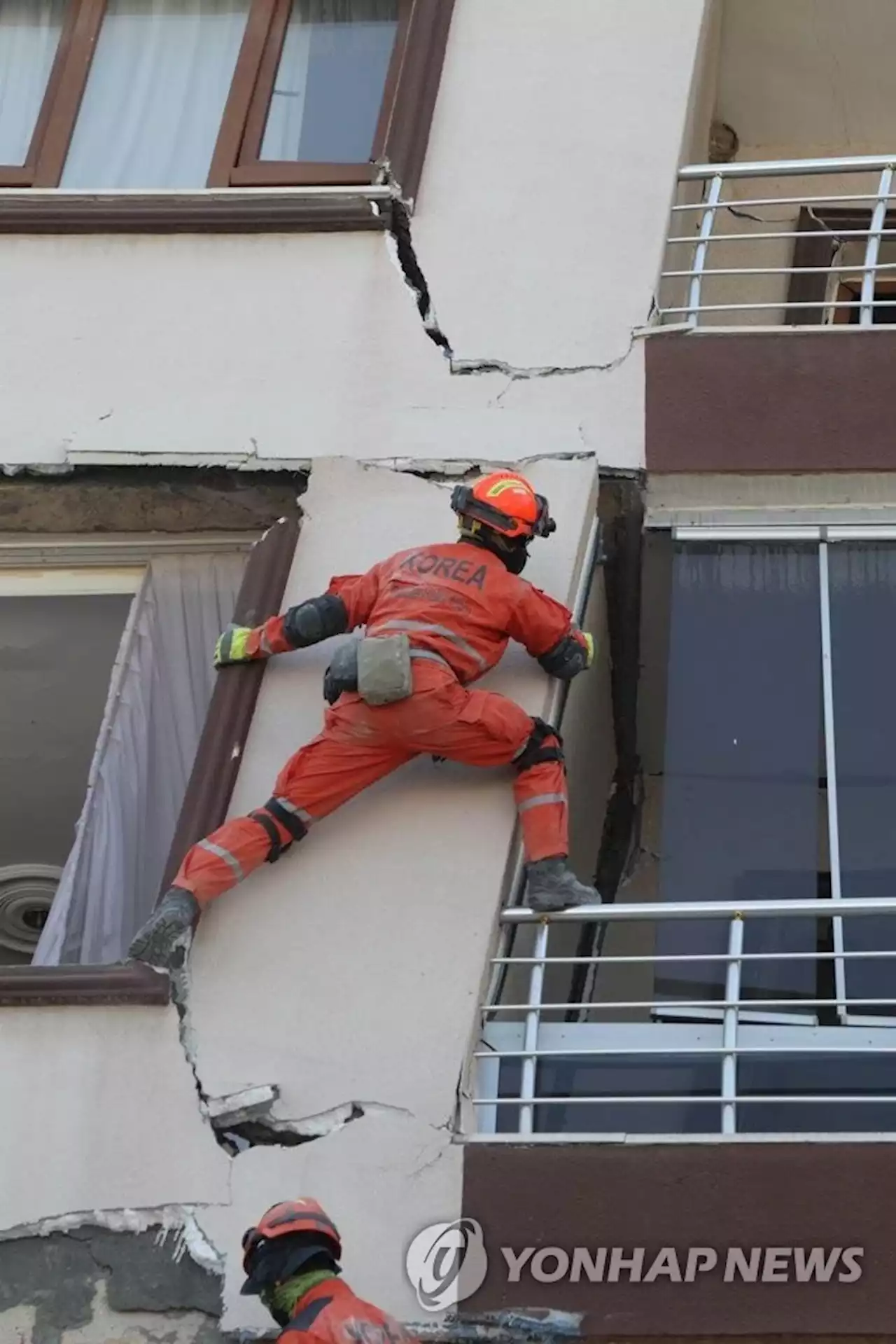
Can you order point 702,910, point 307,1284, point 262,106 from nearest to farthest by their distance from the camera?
point 307,1284 → point 702,910 → point 262,106

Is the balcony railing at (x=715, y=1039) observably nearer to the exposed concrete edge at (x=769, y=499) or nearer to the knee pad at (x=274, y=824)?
the knee pad at (x=274, y=824)

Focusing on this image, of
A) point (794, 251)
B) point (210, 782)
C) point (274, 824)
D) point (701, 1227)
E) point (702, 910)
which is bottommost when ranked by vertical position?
point (701, 1227)

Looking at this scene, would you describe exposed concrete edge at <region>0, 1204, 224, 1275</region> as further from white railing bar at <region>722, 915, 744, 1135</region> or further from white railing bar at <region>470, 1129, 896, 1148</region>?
white railing bar at <region>722, 915, 744, 1135</region>

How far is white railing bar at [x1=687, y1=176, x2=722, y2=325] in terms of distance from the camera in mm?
7957

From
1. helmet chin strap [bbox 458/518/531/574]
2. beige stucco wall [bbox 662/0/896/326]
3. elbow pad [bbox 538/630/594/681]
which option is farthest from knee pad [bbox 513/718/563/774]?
beige stucco wall [bbox 662/0/896/326]

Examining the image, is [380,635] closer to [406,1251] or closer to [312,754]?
[312,754]

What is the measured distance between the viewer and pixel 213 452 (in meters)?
7.86

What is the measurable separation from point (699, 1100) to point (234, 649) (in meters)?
2.41

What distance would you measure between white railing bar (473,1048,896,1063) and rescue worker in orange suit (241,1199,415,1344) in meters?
1.08

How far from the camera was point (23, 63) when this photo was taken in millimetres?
9203

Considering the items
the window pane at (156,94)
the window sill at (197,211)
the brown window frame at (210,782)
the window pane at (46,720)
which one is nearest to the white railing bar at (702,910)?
the brown window frame at (210,782)

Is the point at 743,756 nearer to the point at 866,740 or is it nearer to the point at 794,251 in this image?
the point at 866,740

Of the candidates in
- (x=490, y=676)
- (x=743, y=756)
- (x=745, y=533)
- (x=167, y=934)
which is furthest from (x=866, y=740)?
(x=167, y=934)

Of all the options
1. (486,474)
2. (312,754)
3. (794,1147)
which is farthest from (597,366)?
(794,1147)
